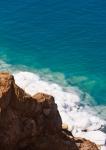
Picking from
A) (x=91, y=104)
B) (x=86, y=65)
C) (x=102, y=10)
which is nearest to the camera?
(x=91, y=104)

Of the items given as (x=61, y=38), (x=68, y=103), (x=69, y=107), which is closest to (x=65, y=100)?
(x=68, y=103)

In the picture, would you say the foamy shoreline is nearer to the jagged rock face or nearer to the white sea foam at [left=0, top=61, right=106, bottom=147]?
the white sea foam at [left=0, top=61, right=106, bottom=147]

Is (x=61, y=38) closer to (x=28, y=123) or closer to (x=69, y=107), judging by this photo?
(x=69, y=107)

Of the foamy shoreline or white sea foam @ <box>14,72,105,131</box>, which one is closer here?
the foamy shoreline

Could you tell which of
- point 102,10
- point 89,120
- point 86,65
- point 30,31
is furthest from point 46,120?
point 102,10

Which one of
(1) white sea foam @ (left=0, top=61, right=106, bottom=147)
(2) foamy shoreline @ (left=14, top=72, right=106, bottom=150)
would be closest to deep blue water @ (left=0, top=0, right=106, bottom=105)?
(1) white sea foam @ (left=0, top=61, right=106, bottom=147)

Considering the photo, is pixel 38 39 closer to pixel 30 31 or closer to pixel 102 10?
pixel 30 31

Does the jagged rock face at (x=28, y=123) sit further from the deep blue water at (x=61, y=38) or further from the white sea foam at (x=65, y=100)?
the deep blue water at (x=61, y=38)
